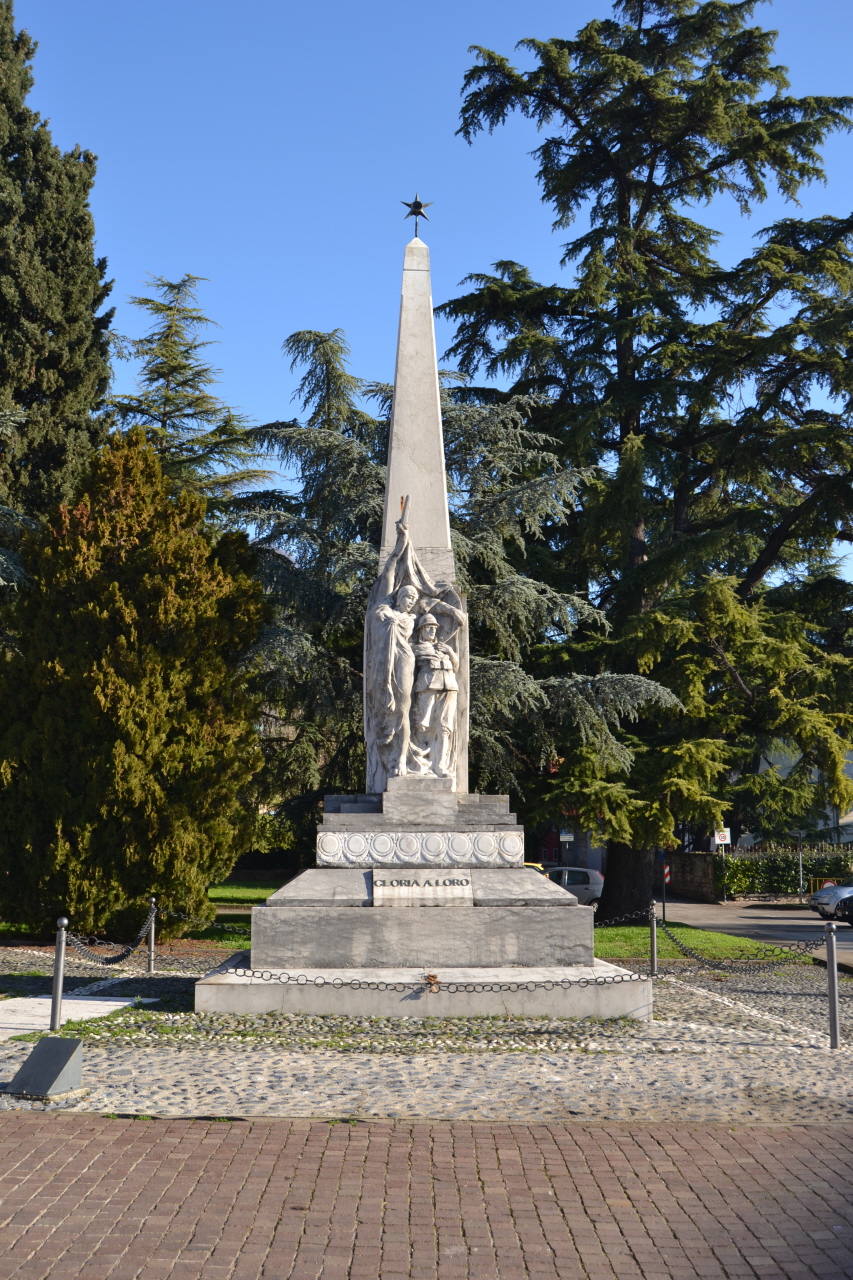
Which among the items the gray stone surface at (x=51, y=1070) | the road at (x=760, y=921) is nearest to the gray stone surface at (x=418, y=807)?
the gray stone surface at (x=51, y=1070)

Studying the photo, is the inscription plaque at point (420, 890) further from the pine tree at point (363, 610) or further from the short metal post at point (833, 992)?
the pine tree at point (363, 610)

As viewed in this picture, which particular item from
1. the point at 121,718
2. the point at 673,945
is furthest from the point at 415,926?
the point at 673,945

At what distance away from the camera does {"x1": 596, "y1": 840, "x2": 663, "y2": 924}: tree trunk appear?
67.3ft

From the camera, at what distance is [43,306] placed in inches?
824

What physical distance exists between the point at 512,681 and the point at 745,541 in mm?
5845

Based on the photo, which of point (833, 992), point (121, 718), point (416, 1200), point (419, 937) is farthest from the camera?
point (121, 718)

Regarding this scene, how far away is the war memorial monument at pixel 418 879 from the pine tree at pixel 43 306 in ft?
35.3

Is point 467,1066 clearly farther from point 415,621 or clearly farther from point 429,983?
point 415,621

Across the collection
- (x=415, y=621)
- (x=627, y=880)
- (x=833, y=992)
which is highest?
(x=415, y=621)

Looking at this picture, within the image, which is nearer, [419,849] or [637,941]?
[419,849]

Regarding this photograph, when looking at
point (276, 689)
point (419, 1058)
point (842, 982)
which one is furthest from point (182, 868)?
point (842, 982)

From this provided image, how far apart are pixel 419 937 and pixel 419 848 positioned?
0.93 meters

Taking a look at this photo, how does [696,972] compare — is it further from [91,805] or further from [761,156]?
[761,156]

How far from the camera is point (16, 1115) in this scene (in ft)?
19.5
